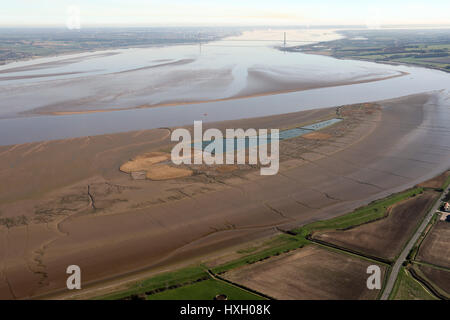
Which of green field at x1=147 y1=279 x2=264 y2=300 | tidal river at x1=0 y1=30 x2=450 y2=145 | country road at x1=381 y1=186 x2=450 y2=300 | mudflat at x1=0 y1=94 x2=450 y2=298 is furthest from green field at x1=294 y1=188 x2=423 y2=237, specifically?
tidal river at x1=0 y1=30 x2=450 y2=145

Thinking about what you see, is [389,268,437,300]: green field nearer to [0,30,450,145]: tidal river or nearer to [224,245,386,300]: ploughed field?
[224,245,386,300]: ploughed field

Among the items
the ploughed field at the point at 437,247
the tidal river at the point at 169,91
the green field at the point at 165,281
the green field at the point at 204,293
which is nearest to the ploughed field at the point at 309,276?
the green field at the point at 204,293

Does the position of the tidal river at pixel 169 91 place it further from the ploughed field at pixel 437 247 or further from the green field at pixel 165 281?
the ploughed field at pixel 437 247

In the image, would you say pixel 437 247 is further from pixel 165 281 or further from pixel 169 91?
pixel 169 91
